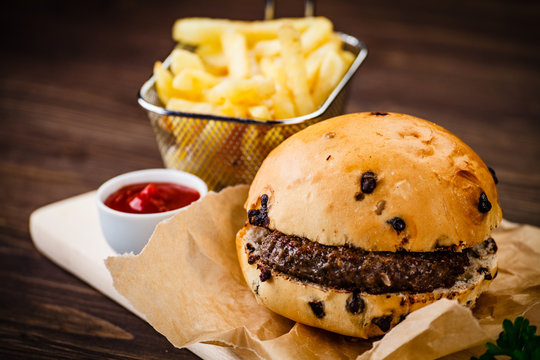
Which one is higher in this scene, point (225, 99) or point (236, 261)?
point (225, 99)

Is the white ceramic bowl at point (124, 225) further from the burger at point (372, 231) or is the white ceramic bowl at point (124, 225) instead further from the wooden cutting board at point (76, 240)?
the burger at point (372, 231)

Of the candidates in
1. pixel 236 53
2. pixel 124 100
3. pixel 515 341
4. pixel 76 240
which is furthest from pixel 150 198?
pixel 124 100

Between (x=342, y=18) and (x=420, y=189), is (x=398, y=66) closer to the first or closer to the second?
(x=342, y=18)

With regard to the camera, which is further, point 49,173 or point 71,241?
point 49,173

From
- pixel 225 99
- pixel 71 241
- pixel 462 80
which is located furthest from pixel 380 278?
pixel 462 80

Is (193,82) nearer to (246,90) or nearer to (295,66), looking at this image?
(246,90)

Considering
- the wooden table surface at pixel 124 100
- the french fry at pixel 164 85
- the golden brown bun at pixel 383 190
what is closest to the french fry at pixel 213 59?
the french fry at pixel 164 85

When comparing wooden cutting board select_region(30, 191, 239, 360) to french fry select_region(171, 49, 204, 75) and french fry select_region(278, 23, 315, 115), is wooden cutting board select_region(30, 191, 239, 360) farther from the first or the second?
french fry select_region(278, 23, 315, 115)
